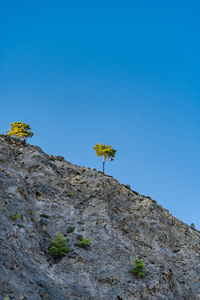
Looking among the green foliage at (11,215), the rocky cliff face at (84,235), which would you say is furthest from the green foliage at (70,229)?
the green foliage at (11,215)

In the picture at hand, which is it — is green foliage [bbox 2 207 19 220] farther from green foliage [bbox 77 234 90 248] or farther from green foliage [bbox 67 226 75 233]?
green foliage [bbox 77 234 90 248]

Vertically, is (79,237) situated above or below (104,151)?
below

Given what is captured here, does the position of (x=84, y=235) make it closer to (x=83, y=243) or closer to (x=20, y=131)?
(x=83, y=243)

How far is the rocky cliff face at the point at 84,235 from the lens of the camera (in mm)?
28250

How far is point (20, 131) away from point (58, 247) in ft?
110

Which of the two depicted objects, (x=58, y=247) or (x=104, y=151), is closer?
(x=58, y=247)

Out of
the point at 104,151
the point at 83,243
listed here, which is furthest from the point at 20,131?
the point at 83,243

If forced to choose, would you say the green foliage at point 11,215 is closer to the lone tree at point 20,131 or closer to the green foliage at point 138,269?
the green foliage at point 138,269

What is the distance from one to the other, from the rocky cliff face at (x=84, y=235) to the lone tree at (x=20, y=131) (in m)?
8.41

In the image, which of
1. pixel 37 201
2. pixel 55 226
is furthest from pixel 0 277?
pixel 37 201

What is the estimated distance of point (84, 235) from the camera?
37.6m

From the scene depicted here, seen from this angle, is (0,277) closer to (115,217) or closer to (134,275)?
(134,275)

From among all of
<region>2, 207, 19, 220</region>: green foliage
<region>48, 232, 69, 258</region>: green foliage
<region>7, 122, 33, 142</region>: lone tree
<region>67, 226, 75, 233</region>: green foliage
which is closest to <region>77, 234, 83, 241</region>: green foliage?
<region>67, 226, 75, 233</region>: green foliage

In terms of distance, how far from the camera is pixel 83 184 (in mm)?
49094
